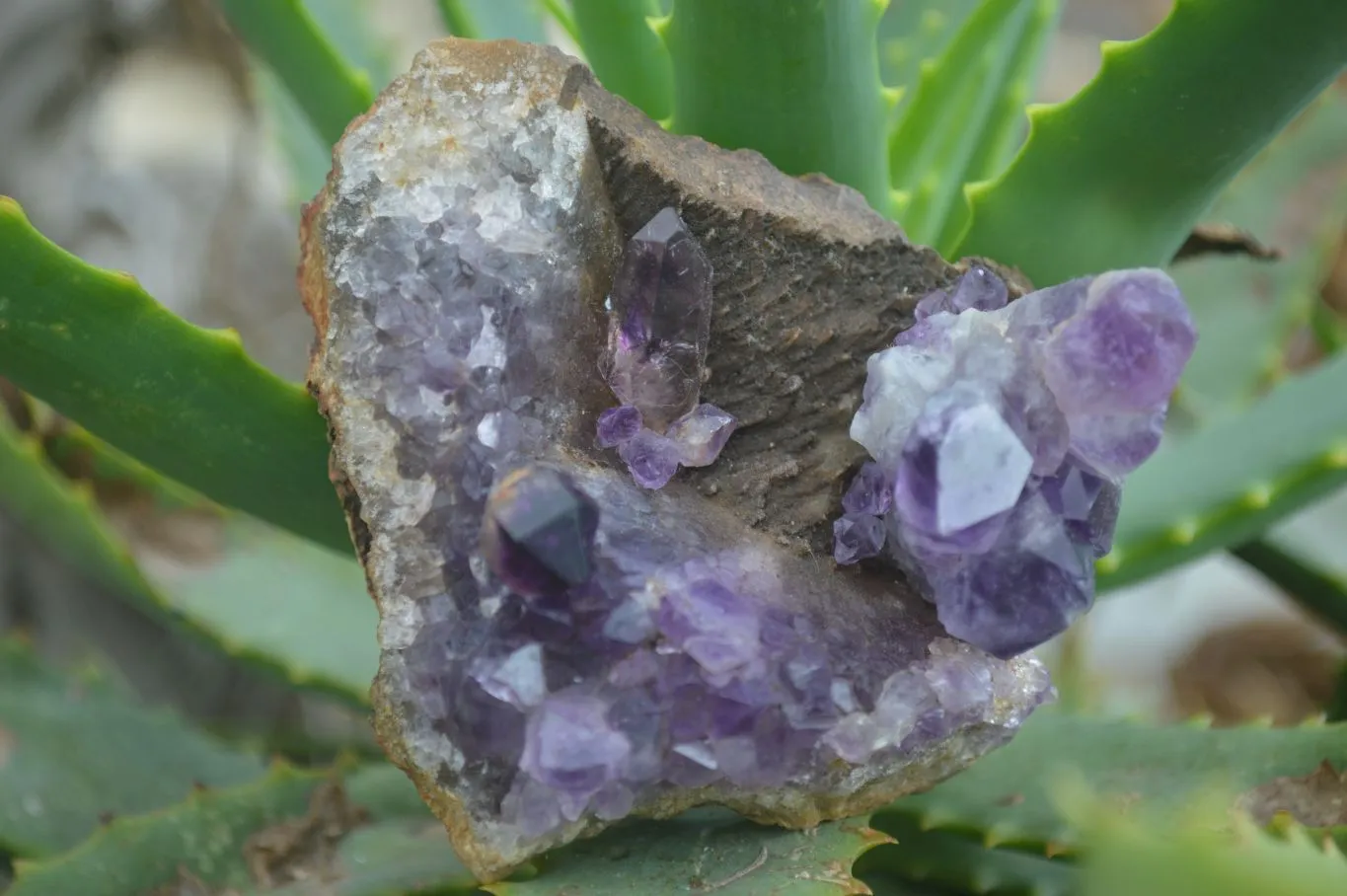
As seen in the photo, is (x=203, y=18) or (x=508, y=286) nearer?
(x=508, y=286)

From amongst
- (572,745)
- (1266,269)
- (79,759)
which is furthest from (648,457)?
(1266,269)

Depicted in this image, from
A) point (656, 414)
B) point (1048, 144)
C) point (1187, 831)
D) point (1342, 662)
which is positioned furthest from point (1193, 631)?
point (1187, 831)

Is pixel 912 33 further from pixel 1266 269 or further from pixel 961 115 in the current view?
pixel 1266 269

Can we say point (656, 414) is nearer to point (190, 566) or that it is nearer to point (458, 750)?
point (458, 750)

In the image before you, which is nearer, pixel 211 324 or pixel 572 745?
pixel 572 745

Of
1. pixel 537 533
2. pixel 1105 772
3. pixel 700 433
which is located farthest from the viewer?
pixel 1105 772

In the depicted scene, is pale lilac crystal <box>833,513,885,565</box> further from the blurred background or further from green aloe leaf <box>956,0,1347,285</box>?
the blurred background

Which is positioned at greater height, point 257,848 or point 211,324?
point 211,324

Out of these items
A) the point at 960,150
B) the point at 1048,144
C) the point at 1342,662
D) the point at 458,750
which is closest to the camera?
the point at 458,750
